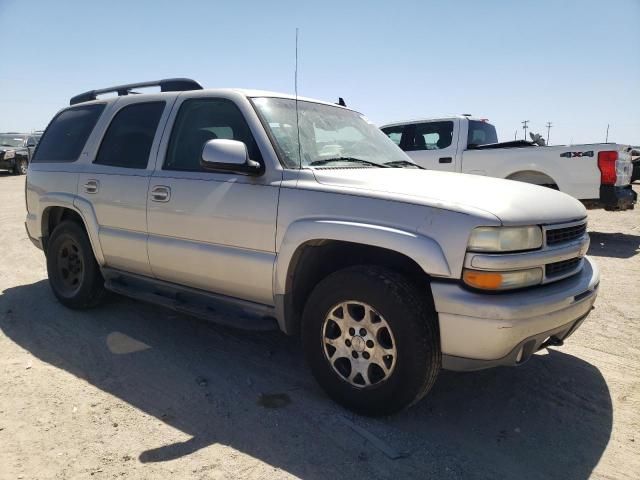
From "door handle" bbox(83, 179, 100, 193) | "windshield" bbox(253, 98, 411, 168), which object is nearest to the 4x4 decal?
"windshield" bbox(253, 98, 411, 168)

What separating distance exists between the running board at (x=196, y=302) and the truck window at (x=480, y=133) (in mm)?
6474

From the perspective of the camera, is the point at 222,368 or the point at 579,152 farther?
the point at 579,152

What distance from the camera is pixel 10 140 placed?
22797 millimetres

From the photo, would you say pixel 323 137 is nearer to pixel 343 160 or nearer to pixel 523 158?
pixel 343 160

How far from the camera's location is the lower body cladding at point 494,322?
7.89 ft

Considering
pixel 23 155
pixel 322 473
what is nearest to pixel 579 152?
pixel 322 473

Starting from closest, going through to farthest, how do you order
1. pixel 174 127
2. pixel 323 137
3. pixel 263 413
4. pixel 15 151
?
pixel 263 413, pixel 323 137, pixel 174 127, pixel 15 151

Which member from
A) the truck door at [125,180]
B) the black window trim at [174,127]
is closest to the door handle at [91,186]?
the truck door at [125,180]

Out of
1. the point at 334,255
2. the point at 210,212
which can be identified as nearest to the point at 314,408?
the point at 334,255

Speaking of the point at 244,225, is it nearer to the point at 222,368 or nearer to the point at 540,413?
the point at 222,368

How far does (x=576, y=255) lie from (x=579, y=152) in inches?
214

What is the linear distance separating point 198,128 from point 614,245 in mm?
7085

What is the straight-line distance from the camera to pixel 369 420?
2848 mm

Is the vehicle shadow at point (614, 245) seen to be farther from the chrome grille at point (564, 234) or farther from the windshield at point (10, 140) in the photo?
the windshield at point (10, 140)
